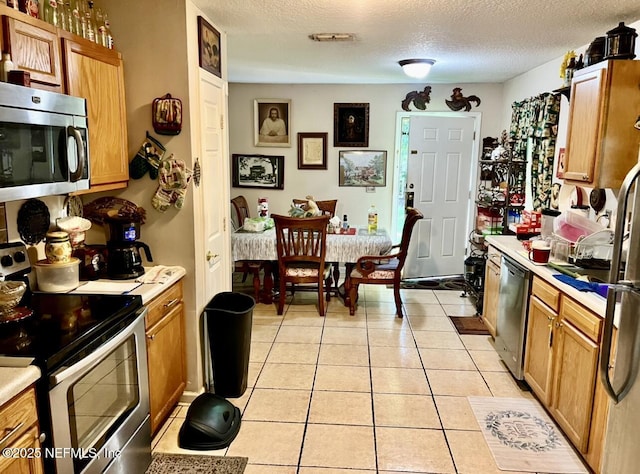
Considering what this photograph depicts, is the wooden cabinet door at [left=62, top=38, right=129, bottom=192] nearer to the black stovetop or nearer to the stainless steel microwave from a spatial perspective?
the stainless steel microwave

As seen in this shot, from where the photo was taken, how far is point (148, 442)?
2.24 meters

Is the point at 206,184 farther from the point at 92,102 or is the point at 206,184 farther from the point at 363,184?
the point at 363,184

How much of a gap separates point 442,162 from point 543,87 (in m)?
1.59

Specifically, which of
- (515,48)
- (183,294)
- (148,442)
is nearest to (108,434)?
(148,442)

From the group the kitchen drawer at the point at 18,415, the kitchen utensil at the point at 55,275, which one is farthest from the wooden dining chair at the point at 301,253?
the kitchen drawer at the point at 18,415

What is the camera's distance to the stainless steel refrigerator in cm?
161

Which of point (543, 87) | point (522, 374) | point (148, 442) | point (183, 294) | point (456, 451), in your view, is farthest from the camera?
point (543, 87)

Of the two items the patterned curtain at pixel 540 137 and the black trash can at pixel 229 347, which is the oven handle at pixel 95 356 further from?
the patterned curtain at pixel 540 137

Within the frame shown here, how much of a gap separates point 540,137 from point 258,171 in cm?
327

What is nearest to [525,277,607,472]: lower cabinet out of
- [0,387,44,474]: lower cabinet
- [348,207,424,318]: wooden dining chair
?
[348,207,424,318]: wooden dining chair

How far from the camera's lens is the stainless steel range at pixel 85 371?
155 centimetres

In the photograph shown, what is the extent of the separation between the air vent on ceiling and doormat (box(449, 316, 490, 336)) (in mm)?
2600

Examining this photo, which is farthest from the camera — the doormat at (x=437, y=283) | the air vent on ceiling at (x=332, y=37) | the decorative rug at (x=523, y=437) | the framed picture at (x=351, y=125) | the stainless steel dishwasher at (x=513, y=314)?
the framed picture at (x=351, y=125)

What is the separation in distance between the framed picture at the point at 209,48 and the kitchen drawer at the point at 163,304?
4.32 ft
